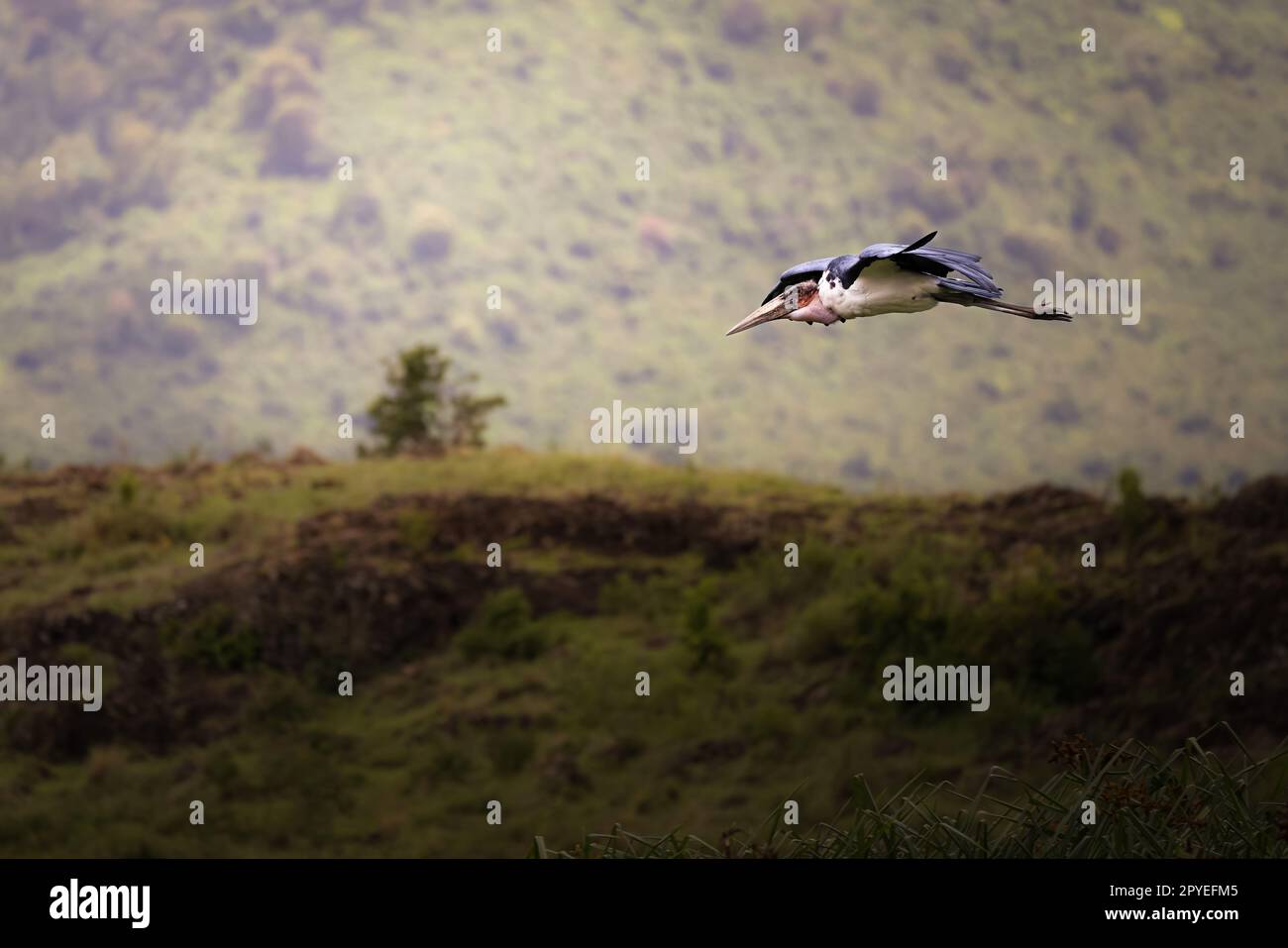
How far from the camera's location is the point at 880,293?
12.2ft

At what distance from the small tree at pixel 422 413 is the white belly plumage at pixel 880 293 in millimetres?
17582

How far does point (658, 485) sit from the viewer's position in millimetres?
19047

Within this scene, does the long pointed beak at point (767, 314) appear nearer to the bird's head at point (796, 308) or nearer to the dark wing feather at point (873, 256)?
the bird's head at point (796, 308)

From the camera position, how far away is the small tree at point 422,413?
838 inches

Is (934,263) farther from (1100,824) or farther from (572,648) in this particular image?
(572,648)

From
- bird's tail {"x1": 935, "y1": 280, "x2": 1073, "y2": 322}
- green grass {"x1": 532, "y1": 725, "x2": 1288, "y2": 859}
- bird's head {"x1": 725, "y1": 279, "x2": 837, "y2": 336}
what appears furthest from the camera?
green grass {"x1": 532, "y1": 725, "x2": 1288, "y2": 859}

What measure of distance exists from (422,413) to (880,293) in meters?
18.1

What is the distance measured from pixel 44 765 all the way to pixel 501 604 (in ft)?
15.7

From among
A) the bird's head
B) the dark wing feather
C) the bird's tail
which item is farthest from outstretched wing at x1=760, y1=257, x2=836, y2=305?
the bird's tail

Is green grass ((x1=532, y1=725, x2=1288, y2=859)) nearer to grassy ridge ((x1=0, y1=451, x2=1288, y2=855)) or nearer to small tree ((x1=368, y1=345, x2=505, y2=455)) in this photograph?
grassy ridge ((x1=0, y1=451, x2=1288, y2=855))

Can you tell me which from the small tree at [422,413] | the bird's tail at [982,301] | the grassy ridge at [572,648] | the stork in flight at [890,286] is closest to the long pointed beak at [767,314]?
the stork in flight at [890,286]

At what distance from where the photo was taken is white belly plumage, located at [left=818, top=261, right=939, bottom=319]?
368cm

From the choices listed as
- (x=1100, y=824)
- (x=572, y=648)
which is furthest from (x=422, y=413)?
(x=1100, y=824)
